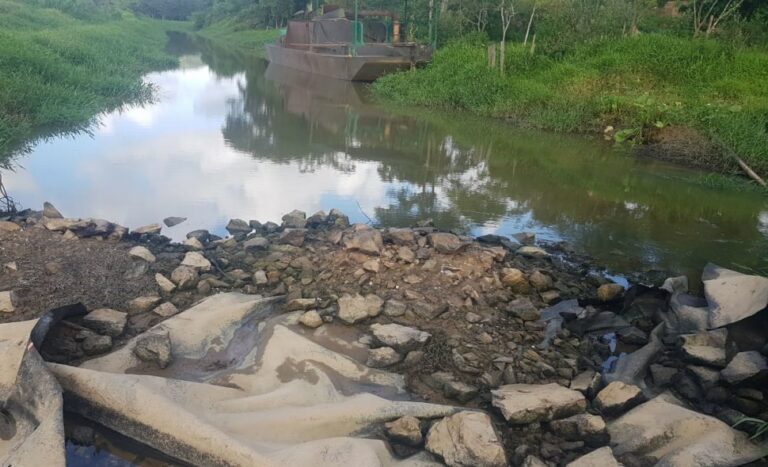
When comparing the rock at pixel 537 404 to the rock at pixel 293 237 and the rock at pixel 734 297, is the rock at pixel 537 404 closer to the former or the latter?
the rock at pixel 734 297

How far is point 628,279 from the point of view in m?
4.98

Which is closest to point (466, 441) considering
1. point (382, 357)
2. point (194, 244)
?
point (382, 357)

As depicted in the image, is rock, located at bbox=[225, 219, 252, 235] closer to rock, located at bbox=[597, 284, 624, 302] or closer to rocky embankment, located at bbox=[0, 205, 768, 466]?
rocky embankment, located at bbox=[0, 205, 768, 466]

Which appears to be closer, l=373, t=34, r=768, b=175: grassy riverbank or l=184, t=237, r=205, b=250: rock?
l=184, t=237, r=205, b=250: rock

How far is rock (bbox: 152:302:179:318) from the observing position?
12.7 feet

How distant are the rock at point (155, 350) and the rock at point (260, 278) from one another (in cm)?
100

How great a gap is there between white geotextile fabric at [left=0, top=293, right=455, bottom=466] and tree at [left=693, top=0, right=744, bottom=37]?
43.9ft

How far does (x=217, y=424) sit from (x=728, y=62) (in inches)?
480

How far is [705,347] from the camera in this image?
345 cm

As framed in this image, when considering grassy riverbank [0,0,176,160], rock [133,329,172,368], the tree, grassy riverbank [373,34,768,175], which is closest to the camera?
rock [133,329,172,368]

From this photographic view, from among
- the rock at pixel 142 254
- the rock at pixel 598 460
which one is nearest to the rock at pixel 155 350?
the rock at pixel 142 254

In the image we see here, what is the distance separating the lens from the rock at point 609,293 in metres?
4.38

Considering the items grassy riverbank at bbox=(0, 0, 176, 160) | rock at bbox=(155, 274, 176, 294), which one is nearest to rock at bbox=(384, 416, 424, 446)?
rock at bbox=(155, 274, 176, 294)

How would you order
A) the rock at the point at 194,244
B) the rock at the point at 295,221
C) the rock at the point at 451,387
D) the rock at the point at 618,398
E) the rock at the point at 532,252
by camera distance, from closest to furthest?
the rock at the point at 618,398, the rock at the point at 451,387, the rock at the point at 194,244, the rock at the point at 532,252, the rock at the point at 295,221
